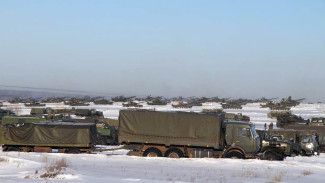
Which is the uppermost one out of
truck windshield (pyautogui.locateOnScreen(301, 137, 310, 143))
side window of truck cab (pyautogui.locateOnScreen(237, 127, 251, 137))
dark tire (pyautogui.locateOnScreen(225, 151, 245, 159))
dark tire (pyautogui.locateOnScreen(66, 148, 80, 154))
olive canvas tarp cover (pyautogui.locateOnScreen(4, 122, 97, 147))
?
side window of truck cab (pyautogui.locateOnScreen(237, 127, 251, 137))

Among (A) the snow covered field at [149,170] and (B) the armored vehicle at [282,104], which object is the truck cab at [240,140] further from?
(B) the armored vehicle at [282,104]

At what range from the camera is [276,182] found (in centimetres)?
1623

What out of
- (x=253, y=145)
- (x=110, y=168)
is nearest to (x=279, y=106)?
(x=253, y=145)

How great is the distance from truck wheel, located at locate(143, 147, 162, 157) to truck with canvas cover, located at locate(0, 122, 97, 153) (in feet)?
12.3

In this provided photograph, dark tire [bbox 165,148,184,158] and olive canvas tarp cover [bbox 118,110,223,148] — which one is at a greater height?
olive canvas tarp cover [bbox 118,110,223,148]

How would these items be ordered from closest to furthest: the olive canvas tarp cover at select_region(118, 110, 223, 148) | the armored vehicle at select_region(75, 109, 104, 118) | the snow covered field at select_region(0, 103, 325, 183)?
the snow covered field at select_region(0, 103, 325, 183), the olive canvas tarp cover at select_region(118, 110, 223, 148), the armored vehicle at select_region(75, 109, 104, 118)

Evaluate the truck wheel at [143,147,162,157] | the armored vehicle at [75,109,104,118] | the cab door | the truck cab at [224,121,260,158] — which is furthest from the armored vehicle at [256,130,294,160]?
the armored vehicle at [75,109,104,118]

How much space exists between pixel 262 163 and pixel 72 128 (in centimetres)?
1094

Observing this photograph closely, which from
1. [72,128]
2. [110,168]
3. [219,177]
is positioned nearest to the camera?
[219,177]

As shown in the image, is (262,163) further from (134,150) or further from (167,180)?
(167,180)

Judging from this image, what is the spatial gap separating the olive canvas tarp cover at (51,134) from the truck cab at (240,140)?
796 centimetres

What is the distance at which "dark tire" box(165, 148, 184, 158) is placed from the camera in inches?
963

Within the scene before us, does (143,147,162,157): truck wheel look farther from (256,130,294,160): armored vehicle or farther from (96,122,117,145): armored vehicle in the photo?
(96,122,117,145): armored vehicle

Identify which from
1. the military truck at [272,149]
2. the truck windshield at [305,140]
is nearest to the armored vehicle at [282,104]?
the truck windshield at [305,140]
